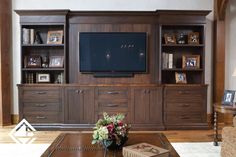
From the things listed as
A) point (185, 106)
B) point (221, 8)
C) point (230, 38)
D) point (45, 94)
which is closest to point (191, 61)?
point (185, 106)

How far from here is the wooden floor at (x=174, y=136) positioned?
424cm

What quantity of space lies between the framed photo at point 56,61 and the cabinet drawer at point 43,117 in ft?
3.05

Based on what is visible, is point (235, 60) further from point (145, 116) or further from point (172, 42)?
point (145, 116)

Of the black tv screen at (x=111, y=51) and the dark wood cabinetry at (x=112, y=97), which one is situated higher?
the black tv screen at (x=111, y=51)

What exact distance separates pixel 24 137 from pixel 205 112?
3292 millimetres

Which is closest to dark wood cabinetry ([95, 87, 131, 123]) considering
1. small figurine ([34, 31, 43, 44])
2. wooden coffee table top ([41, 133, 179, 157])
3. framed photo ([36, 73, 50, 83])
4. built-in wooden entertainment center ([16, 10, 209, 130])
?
built-in wooden entertainment center ([16, 10, 209, 130])

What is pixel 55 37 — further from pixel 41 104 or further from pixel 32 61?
pixel 41 104

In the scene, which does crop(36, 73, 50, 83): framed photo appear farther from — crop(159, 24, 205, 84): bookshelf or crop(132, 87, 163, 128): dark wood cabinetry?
crop(159, 24, 205, 84): bookshelf

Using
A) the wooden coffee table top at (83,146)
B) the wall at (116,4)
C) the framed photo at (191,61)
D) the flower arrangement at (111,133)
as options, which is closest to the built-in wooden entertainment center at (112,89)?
the framed photo at (191,61)

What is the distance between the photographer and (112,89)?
4863mm

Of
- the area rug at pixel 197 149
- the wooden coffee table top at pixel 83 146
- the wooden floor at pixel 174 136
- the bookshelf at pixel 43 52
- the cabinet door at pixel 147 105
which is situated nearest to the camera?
the wooden coffee table top at pixel 83 146

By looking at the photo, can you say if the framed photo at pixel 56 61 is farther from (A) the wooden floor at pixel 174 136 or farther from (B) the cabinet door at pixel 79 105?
(A) the wooden floor at pixel 174 136

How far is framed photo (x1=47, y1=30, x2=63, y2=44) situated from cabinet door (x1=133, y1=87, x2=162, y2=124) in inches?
68.7

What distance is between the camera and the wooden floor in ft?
13.9
